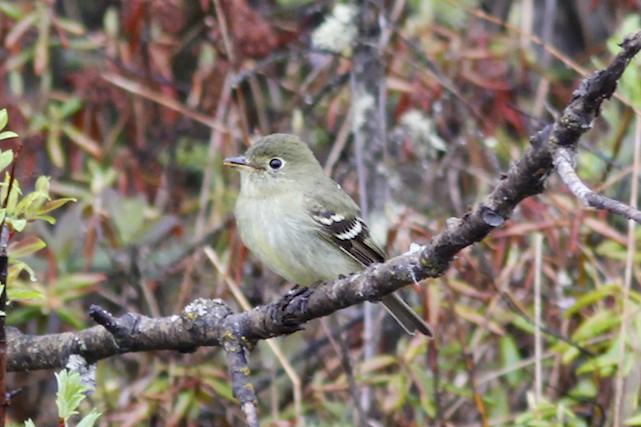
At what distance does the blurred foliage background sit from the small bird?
0.30m

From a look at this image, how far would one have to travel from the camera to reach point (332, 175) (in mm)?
5531

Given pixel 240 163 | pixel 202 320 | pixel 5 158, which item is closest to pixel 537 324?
pixel 240 163

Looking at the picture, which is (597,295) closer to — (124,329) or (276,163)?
(276,163)

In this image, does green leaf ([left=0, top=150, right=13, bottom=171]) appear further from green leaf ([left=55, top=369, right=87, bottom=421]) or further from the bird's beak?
the bird's beak

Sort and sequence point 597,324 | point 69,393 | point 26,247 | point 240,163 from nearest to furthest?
point 69,393
point 26,247
point 597,324
point 240,163

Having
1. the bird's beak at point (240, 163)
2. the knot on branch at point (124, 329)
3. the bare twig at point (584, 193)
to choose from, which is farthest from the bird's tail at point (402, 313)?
the bare twig at point (584, 193)

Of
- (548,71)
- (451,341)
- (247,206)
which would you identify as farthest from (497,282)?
(548,71)

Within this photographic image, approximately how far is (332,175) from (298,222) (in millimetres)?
1315

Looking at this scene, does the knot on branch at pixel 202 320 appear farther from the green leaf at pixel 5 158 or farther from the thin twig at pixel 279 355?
the thin twig at pixel 279 355

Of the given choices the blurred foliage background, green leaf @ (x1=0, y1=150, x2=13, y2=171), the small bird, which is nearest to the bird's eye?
the small bird

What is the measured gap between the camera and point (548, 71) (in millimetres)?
6445

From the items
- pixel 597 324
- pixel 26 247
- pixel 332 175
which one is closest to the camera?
pixel 26 247

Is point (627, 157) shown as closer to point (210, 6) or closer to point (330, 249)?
point (330, 249)

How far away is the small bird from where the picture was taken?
4.14m
